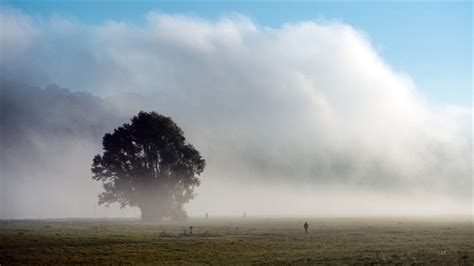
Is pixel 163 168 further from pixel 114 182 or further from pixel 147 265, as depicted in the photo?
pixel 147 265

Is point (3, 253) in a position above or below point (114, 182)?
below

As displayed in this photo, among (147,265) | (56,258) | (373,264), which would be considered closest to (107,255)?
(56,258)

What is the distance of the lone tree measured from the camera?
110m

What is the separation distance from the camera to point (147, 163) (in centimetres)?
11194

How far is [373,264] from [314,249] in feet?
37.6

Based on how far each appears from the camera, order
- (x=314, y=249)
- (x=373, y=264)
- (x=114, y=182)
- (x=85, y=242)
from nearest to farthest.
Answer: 1. (x=373, y=264)
2. (x=314, y=249)
3. (x=85, y=242)
4. (x=114, y=182)

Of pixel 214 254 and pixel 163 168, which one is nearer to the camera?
pixel 214 254

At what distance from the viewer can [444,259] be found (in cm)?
3606

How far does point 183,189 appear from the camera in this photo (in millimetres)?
117250

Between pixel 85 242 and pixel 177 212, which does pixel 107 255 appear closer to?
pixel 85 242

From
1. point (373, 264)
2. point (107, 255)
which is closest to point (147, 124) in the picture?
point (107, 255)

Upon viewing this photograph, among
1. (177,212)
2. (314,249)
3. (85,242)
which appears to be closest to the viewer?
(314,249)

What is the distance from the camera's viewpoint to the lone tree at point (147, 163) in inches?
4318

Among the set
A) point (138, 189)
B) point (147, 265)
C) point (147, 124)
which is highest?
point (147, 124)
